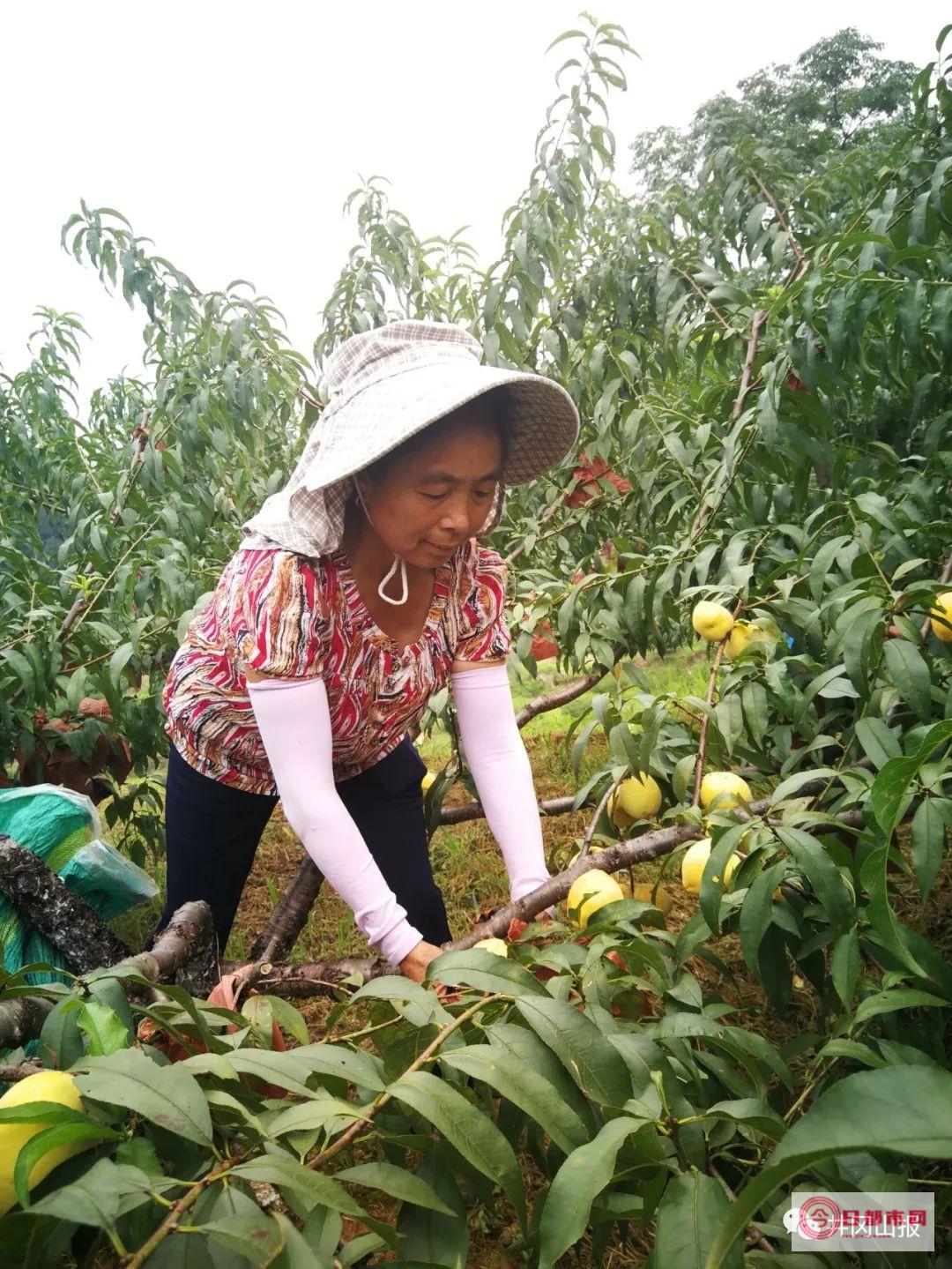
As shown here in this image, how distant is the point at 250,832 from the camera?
1.90 meters

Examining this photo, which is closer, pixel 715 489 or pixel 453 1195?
pixel 453 1195

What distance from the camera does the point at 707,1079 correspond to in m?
Answer: 0.87

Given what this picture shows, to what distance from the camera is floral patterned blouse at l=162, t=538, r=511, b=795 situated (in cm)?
137

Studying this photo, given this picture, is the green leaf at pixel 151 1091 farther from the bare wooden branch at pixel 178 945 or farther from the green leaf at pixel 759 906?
the green leaf at pixel 759 906

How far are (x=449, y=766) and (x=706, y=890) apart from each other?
120 centimetres

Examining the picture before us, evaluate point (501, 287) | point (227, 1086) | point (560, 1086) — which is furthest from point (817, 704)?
point (501, 287)

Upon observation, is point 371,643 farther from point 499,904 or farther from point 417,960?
point 499,904

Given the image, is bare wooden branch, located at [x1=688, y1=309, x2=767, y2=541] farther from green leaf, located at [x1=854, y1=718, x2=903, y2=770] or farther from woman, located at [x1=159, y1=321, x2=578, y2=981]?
green leaf, located at [x1=854, y1=718, x2=903, y2=770]

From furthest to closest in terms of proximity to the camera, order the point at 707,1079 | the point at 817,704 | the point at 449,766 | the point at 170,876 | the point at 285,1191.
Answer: the point at 449,766 < the point at 170,876 < the point at 817,704 < the point at 707,1079 < the point at 285,1191

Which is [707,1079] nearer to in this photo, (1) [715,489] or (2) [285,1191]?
(2) [285,1191]

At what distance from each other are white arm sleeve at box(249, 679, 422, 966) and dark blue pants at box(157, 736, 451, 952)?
406 mm

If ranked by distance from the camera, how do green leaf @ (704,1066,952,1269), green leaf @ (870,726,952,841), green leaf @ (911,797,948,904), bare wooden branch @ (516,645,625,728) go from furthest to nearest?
1. bare wooden branch @ (516,645,625,728)
2. green leaf @ (911,797,948,904)
3. green leaf @ (870,726,952,841)
4. green leaf @ (704,1066,952,1269)

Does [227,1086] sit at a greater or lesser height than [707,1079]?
greater

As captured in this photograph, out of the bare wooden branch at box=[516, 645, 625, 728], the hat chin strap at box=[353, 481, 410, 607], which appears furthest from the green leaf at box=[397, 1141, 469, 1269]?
the bare wooden branch at box=[516, 645, 625, 728]
